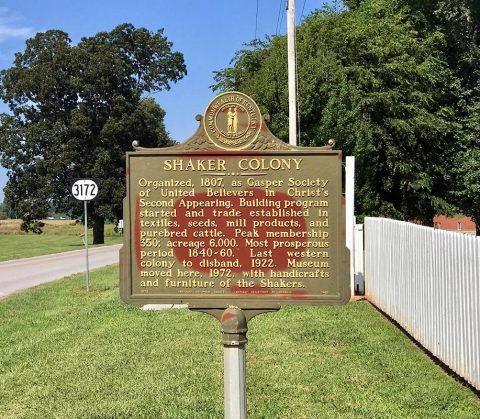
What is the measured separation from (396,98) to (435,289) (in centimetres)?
1582

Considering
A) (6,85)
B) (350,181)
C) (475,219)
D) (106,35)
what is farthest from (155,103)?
(350,181)

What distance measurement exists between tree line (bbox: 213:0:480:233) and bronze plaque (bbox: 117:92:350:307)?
58.4 feet

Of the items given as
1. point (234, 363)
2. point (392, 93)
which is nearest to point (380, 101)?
point (392, 93)

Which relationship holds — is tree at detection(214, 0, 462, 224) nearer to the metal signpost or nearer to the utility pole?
the utility pole

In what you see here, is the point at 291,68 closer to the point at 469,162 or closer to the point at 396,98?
the point at 396,98

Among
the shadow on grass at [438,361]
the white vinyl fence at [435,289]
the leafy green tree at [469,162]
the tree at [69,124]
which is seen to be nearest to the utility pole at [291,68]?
the white vinyl fence at [435,289]

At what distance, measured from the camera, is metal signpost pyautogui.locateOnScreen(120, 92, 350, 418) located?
425 centimetres

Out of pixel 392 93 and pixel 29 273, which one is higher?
pixel 392 93

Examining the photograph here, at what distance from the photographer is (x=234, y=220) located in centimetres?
432

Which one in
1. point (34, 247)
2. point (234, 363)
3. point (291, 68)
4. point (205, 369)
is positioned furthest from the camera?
point (34, 247)

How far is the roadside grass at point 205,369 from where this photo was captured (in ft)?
17.9

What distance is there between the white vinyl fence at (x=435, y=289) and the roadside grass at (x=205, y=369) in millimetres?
271

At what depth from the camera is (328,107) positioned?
21.7 metres

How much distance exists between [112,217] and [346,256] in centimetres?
4076
